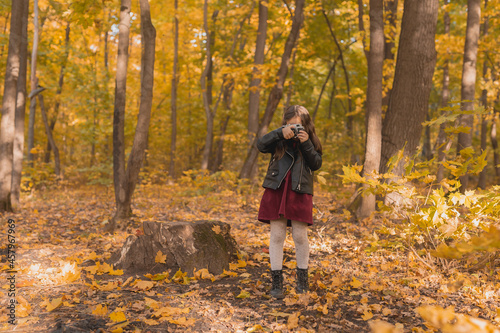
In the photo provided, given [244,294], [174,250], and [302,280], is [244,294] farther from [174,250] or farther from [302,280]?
[174,250]

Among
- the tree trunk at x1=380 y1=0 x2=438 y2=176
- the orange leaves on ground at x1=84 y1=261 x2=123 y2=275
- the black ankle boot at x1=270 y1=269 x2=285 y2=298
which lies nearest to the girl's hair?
the black ankle boot at x1=270 y1=269 x2=285 y2=298

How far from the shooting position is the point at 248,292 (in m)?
3.73

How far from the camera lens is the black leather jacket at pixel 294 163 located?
3518mm

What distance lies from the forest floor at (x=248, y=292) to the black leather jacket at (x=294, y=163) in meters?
1.07

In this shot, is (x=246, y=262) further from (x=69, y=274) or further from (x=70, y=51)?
(x=70, y=51)

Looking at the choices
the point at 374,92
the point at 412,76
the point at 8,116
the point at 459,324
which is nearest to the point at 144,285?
the point at 459,324

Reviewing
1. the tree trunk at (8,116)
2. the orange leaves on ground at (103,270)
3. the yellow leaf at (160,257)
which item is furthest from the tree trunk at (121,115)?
the tree trunk at (8,116)

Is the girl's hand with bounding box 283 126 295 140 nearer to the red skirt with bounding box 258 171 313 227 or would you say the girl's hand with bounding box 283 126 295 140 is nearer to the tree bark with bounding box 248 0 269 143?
the red skirt with bounding box 258 171 313 227

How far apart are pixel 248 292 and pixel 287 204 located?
3.31 ft

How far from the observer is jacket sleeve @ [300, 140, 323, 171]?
139 inches

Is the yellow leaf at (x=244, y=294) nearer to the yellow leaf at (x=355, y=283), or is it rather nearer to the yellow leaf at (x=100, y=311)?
the yellow leaf at (x=355, y=283)

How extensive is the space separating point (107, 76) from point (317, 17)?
1001 centimetres

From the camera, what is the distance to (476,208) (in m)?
3.56

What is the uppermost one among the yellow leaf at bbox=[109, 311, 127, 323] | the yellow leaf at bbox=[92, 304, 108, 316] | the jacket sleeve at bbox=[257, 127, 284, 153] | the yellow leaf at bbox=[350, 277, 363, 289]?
the jacket sleeve at bbox=[257, 127, 284, 153]
